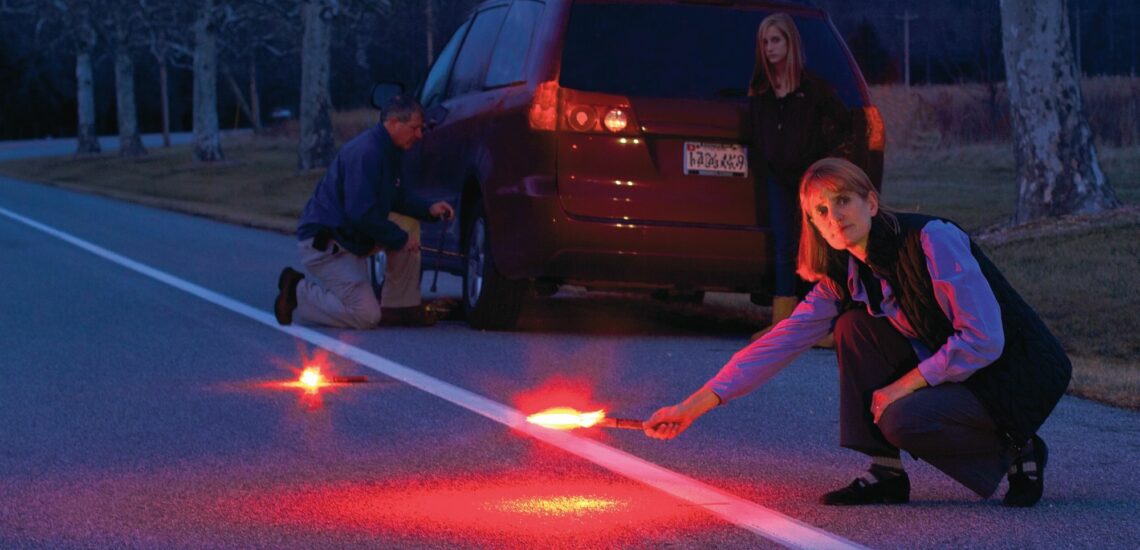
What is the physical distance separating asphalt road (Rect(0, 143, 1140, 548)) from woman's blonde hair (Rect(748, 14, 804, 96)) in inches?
58.0

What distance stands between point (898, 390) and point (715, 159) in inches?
192

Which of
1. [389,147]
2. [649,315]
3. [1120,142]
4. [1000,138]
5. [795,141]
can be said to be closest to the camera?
[795,141]

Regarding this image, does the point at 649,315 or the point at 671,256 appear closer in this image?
the point at 671,256

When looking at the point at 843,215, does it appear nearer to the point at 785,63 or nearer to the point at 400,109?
the point at 785,63

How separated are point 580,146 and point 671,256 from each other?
78 cm

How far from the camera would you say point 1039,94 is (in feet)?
54.2

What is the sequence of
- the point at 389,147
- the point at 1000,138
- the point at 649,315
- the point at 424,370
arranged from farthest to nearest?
the point at 1000,138 → the point at 649,315 → the point at 389,147 → the point at 424,370

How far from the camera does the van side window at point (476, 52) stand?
12.1m

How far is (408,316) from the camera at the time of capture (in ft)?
38.7

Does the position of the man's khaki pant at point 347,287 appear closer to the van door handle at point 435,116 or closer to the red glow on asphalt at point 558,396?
the van door handle at point 435,116

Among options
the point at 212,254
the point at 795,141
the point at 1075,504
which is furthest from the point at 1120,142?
the point at 1075,504

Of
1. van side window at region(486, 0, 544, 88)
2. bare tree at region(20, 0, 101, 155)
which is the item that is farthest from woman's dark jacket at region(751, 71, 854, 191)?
bare tree at region(20, 0, 101, 155)

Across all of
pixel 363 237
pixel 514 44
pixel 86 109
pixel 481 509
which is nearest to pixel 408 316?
pixel 363 237

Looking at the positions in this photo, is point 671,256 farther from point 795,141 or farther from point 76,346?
point 76,346
